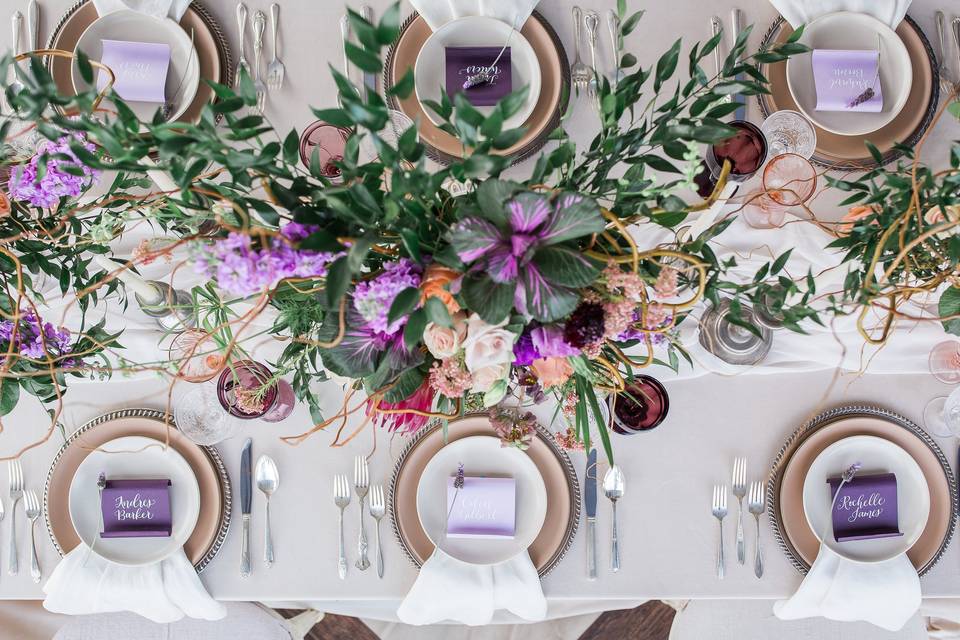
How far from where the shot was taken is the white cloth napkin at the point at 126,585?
1.38m

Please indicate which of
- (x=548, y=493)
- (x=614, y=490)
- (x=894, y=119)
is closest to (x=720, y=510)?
(x=614, y=490)

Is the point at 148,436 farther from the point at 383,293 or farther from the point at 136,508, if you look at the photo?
the point at 383,293

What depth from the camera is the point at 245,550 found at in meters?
1.43

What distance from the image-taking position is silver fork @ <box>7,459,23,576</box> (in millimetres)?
1420

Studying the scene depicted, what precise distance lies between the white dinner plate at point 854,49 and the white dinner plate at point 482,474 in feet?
3.14

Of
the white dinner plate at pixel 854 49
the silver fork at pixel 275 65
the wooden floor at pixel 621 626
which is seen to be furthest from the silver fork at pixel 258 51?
the wooden floor at pixel 621 626

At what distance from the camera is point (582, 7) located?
4.82 ft

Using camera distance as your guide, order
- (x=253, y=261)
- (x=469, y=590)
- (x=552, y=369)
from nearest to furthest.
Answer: (x=253, y=261) < (x=552, y=369) < (x=469, y=590)

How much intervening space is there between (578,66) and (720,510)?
1001 millimetres

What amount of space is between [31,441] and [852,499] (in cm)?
176

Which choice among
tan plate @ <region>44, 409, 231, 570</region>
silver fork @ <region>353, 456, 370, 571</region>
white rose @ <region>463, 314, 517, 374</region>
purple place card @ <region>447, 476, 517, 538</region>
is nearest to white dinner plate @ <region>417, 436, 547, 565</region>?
purple place card @ <region>447, 476, 517, 538</region>

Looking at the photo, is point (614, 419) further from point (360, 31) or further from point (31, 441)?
point (31, 441)

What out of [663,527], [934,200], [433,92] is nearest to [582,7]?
[433,92]

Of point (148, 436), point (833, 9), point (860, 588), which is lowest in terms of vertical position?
point (860, 588)
